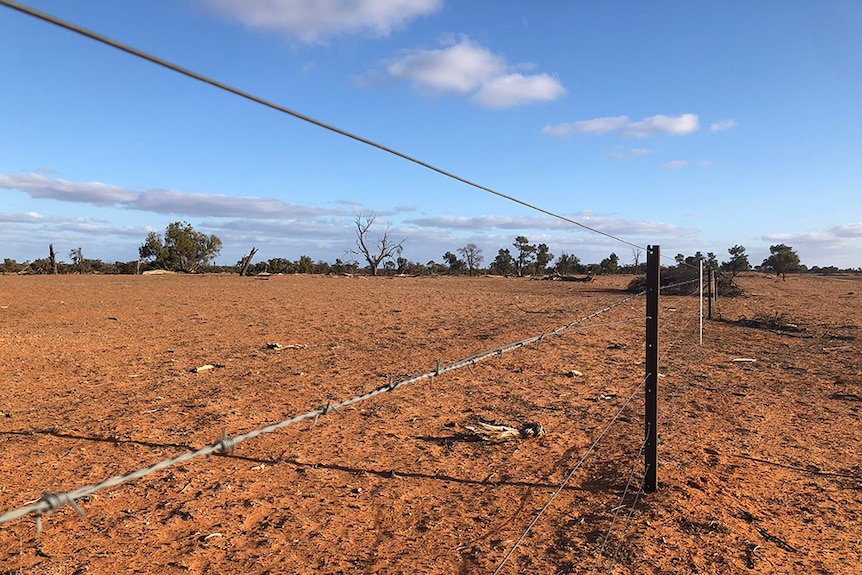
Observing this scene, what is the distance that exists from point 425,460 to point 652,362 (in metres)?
2.29

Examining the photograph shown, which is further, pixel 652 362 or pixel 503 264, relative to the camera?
pixel 503 264

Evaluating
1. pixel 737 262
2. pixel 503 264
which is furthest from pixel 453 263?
pixel 737 262

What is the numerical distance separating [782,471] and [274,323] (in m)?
12.0

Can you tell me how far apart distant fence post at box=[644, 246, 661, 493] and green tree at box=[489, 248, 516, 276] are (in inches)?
2233

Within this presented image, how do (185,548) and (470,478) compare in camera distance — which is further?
(470,478)

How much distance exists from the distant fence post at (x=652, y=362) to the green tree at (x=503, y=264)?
2233 inches

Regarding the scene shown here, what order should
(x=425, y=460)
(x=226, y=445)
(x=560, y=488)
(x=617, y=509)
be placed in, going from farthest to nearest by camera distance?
1. (x=425, y=460)
2. (x=560, y=488)
3. (x=617, y=509)
4. (x=226, y=445)

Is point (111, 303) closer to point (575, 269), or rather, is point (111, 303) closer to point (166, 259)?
point (166, 259)

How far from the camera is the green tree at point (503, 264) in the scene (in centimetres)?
6141

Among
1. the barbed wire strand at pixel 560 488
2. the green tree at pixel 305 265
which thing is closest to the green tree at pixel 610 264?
the green tree at pixel 305 265

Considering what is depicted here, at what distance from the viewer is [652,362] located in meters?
4.20

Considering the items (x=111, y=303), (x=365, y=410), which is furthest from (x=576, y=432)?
(x=111, y=303)

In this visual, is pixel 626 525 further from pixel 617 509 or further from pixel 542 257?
pixel 542 257

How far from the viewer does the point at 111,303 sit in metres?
17.9
